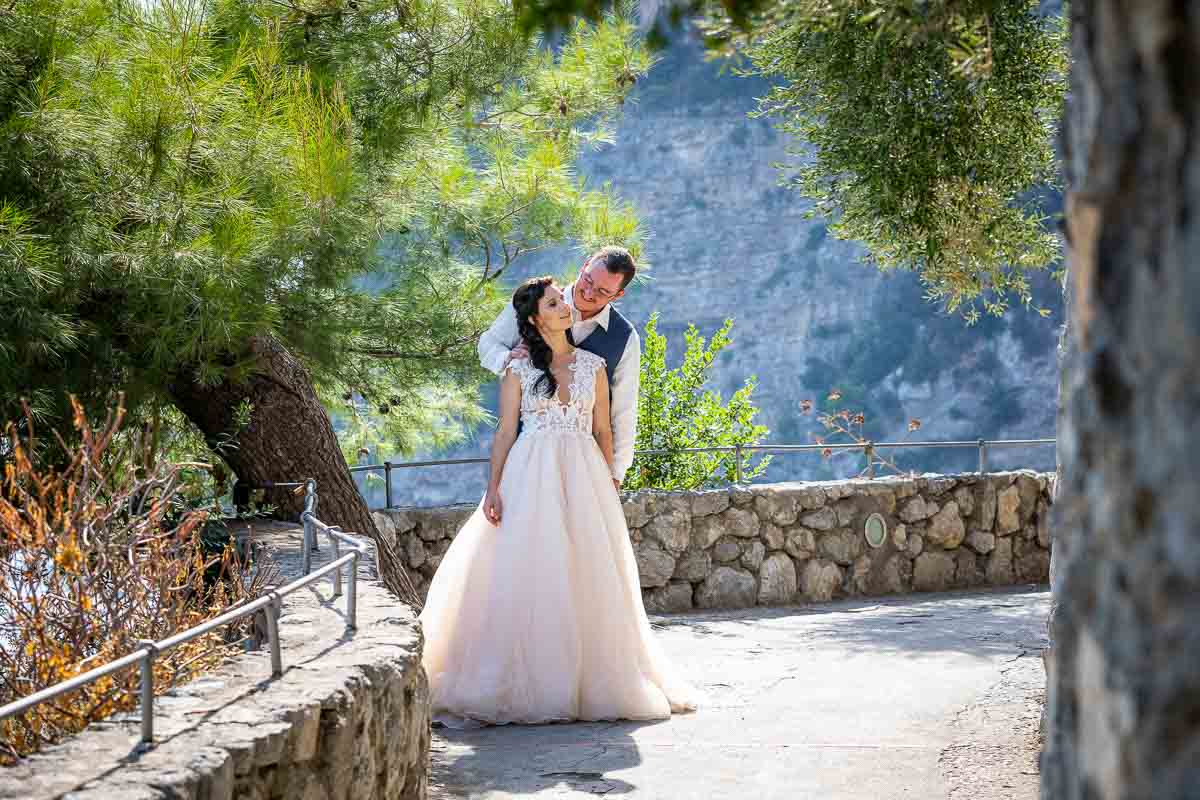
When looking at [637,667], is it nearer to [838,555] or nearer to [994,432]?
[838,555]

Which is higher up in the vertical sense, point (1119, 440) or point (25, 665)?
point (1119, 440)

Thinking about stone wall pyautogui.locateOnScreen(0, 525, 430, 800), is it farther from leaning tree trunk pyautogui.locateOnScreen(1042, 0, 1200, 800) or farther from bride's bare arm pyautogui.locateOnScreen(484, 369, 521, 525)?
leaning tree trunk pyautogui.locateOnScreen(1042, 0, 1200, 800)

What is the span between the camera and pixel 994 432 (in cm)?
4881

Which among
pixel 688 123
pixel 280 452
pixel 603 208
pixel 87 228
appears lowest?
pixel 280 452

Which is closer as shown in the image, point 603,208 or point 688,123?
point 603,208

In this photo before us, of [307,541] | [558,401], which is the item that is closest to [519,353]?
[558,401]

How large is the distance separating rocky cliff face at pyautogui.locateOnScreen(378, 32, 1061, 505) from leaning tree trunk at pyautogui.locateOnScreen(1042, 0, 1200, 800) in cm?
4787

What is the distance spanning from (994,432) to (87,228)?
4712cm

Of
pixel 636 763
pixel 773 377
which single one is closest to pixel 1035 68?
pixel 636 763

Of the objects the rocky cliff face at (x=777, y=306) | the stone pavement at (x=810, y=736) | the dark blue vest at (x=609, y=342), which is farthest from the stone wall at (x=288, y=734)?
the rocky cliff face at (x=777, y=306)

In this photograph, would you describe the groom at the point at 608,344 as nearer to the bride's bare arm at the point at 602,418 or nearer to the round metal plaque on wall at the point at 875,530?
the bride's bare arm at the point at 602,418

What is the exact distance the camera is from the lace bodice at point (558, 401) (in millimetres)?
4816

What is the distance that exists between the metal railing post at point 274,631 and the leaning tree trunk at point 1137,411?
73.8 inches

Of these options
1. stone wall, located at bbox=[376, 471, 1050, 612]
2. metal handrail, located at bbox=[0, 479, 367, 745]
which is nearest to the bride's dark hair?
metal handrail, located at bbox=[0, 479, 367, 745]
